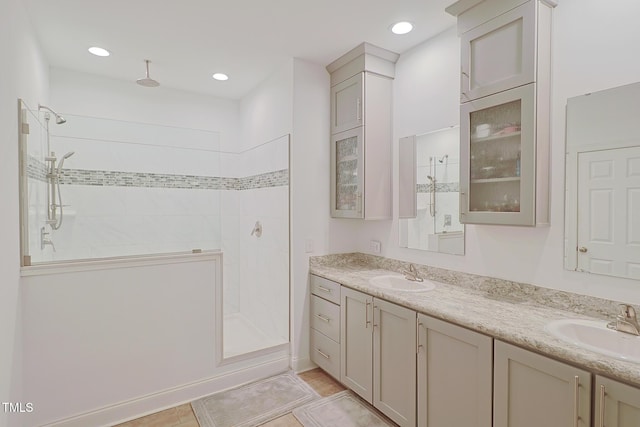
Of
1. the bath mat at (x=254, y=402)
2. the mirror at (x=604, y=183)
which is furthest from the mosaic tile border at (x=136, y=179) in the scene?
the mirror at (x=604, y=183)

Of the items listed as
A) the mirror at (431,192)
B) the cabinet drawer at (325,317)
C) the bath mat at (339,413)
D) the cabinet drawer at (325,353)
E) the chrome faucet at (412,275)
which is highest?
the mirror at (431,192)

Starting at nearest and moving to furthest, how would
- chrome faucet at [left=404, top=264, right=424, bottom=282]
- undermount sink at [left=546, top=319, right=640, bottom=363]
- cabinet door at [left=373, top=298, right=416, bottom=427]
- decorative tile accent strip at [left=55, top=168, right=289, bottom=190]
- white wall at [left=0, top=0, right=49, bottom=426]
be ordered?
undermount sink at [left=546, top=319, right=640, bottom=363]
white wall at [left=0, top=0, right=49, bottom=426]
cabinet door at [left=373, top=298, right=416, bottom=427]
decorative tile accent strip at [left=55, top=168, right=289, bottom=190]
chrome faucet at [left=404, top=264, right=424, bottom=282]

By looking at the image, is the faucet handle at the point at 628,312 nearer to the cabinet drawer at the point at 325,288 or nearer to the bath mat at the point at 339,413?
the bath mat at the point at 339,413

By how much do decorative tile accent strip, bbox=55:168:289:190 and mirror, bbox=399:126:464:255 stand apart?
1051mm

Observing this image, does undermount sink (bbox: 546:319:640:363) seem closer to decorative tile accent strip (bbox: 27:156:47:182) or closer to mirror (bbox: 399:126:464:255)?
mirror (bbox: 399:126:464:255)

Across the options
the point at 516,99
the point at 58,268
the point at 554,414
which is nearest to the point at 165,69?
the point at 58,268

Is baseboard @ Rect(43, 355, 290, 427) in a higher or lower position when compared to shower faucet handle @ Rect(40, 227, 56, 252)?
lower

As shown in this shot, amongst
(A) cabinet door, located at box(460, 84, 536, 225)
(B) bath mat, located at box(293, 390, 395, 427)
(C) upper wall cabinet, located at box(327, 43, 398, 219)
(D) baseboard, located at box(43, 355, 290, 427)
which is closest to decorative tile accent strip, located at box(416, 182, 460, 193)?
(A) cabinet door, located at box(460, 84, 536, 225)

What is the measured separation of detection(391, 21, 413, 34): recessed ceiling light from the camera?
226cm

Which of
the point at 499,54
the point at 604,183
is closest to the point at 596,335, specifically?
the point at 604,183

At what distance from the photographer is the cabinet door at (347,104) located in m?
2.67

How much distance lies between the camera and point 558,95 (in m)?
1.75

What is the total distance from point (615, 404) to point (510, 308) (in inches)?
25.3

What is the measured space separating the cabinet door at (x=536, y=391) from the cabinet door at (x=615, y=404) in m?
0.03
